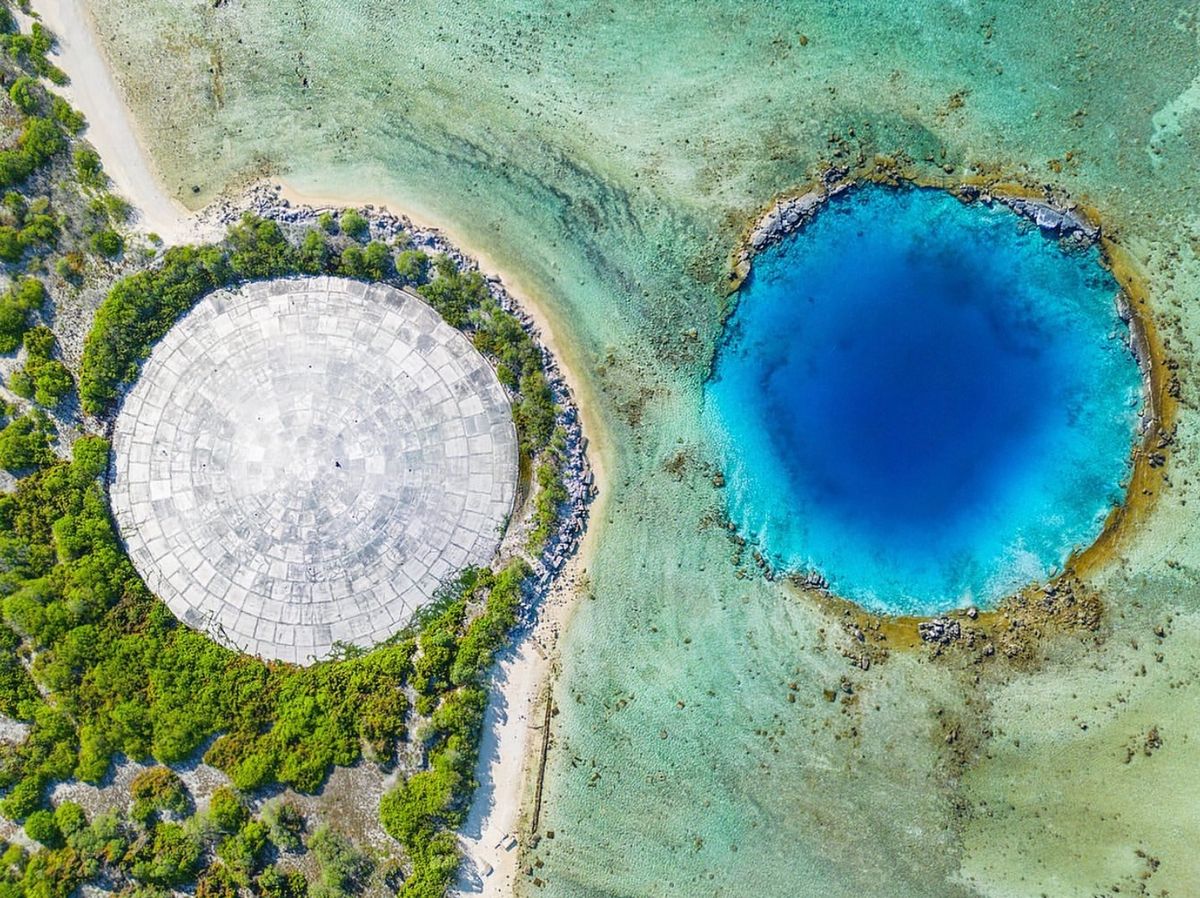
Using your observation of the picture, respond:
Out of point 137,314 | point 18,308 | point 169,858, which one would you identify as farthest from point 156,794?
point 18,308

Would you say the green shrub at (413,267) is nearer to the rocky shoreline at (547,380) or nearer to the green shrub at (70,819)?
the rocky shoreline at (547,380)

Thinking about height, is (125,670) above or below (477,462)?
below

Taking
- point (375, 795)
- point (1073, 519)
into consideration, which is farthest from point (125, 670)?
point (1073, 519)

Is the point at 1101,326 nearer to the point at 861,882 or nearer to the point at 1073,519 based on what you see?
the point at 1073,519

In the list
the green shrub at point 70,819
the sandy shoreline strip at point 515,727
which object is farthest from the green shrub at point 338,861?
the green shrub at point 70,819

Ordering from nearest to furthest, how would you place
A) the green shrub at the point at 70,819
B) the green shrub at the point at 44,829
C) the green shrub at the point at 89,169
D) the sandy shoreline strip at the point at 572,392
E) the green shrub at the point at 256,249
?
the green shrub at the point at 44,829 < the green shrub at the point at 70,819 < the sandy shoreline strip at the point at 572,392 < the green shrub at the point at 256,249 < the green shrub at the point at 89,169

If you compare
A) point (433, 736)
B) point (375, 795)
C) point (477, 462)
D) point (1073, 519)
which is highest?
point (1073, 519)
